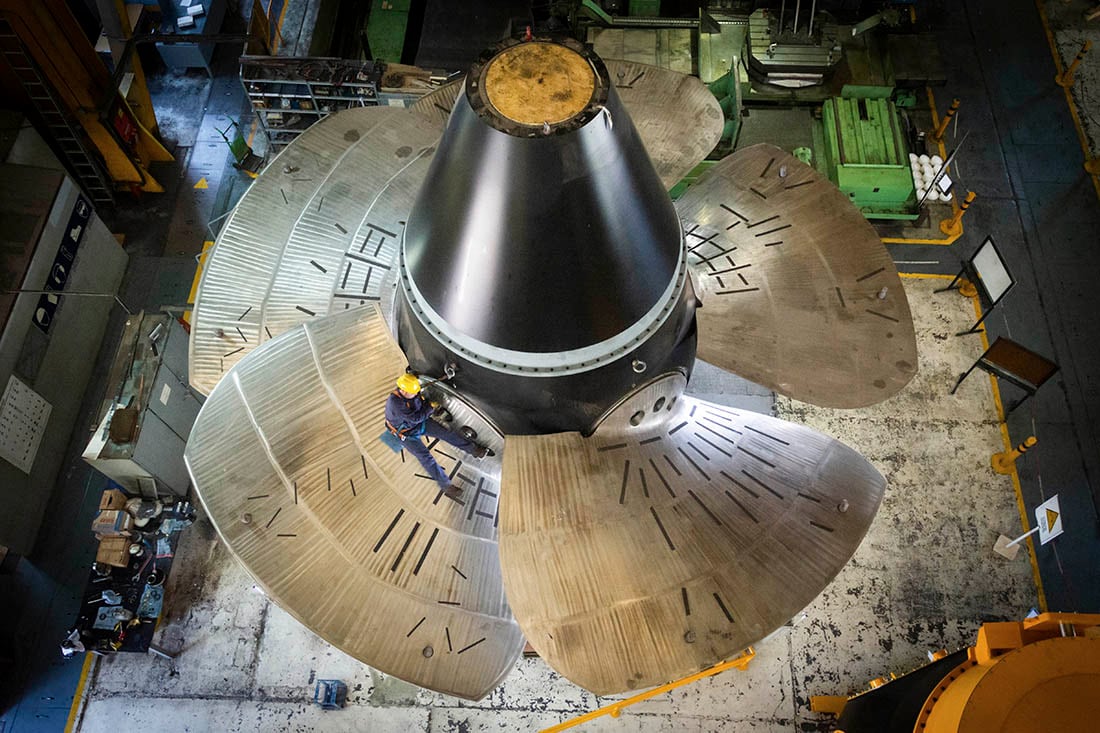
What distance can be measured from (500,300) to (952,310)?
1319 cm

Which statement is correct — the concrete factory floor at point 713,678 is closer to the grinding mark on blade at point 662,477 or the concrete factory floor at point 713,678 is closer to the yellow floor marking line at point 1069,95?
the grinding mark on blade at point 662,477

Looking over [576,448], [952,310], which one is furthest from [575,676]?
[952,310]

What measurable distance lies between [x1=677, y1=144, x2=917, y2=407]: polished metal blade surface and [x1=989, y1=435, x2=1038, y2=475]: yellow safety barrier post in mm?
8196

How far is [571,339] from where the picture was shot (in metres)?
6.20

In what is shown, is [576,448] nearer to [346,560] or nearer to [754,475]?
[754,475]

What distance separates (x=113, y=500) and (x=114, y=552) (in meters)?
0.90

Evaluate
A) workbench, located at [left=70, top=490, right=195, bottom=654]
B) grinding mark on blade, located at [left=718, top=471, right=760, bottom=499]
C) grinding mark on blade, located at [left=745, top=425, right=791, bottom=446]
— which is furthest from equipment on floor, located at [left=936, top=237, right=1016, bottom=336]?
workbench, located at [left=70, top=490, right=195, bottom=654]

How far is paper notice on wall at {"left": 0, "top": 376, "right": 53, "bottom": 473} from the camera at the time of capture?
44.7 ft

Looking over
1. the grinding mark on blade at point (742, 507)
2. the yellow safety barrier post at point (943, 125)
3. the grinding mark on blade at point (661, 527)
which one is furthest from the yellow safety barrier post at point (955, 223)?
the grinding mark on blade at point (661, 527)

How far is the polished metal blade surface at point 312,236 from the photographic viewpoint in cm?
803

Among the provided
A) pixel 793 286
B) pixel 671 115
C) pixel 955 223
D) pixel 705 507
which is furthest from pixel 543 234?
pixel 955 223

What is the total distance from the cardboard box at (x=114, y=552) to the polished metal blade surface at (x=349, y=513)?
801 centimetres

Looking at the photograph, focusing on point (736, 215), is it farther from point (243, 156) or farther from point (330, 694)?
point (243, 156)

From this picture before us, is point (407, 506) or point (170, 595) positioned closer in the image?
point (407, 506)
